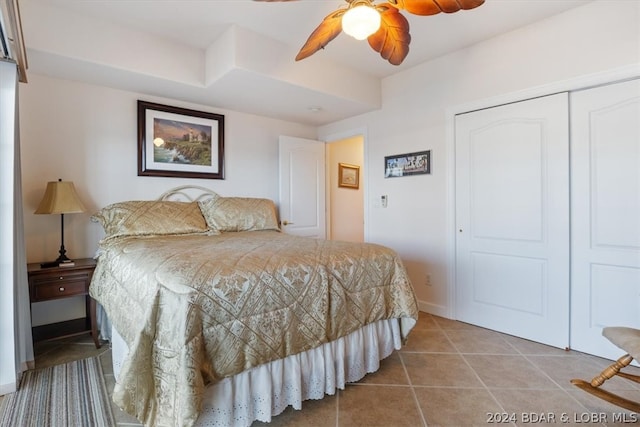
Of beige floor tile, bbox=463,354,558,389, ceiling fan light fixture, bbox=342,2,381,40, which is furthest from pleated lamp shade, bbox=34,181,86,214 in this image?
beige floor tile, bbox=463,354,558,389

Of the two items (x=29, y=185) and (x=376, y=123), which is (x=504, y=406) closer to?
(x=376, y=123)

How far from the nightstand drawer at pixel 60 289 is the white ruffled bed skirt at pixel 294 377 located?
0.68 meters

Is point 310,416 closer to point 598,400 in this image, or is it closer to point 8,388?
point 598,400

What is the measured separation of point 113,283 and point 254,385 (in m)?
1.14

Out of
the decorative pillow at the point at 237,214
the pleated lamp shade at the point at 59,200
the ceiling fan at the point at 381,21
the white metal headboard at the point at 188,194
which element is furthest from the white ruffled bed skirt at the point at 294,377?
the ceiling fan at the point at 381,21

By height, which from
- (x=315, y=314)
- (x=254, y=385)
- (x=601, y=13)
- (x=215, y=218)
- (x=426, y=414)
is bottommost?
(x=426, y=414)

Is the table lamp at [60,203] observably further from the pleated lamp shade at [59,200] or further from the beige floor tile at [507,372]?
the beige floor tile at [507,372]

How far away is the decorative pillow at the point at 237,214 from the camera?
10.4 ft

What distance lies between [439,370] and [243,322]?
1.48 meters

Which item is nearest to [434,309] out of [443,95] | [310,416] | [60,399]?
[310,416]

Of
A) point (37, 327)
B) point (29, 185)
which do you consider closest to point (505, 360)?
point (37, 327)

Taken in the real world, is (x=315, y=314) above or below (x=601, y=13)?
below

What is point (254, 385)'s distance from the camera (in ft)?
5.09

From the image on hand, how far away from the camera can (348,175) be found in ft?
17.0
